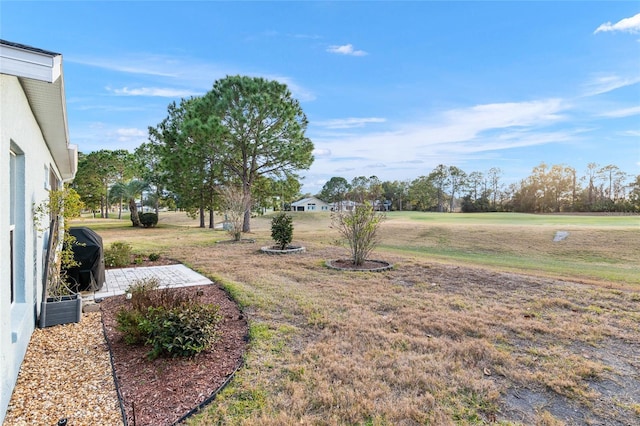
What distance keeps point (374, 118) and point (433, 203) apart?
4208 centimetres

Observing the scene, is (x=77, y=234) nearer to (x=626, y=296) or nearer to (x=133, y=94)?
(x=133, y=94)

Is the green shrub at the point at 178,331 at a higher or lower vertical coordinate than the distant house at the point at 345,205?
lower

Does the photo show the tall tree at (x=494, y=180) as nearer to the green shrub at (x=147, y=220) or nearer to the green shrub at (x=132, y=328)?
the green shrub at (x=147, y=220)

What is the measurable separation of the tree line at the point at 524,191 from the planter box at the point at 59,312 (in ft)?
89.7

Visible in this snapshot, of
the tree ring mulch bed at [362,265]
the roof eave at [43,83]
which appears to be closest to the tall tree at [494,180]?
the tree ring mulch bed at [362,265]

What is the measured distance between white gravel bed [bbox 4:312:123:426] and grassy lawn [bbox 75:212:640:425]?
2.89ft

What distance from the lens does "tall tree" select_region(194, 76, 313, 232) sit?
16531 millimetres

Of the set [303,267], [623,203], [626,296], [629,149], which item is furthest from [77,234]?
[623,203]

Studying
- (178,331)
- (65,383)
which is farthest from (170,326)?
(65,383)

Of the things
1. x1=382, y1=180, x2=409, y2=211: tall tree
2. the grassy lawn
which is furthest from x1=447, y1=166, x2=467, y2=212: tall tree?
the grassy lawn

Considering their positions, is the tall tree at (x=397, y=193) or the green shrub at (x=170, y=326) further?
the tall tree at (x=397, y=193)

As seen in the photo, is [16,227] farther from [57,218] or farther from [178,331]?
[178,331]

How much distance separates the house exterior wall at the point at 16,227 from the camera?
2334 mm

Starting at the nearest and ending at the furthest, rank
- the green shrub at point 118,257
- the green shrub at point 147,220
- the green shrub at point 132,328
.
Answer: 1. the green shrub at point 132,328
2. the green shrub at point 118,257
3. the green shrub at point 147,220
